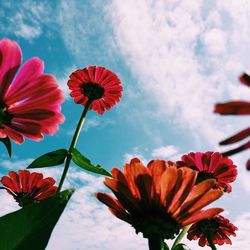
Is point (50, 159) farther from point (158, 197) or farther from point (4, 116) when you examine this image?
point (158, 197)

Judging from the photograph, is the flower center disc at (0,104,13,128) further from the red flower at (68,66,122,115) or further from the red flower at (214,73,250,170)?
the red flower at (68,66,122,115)

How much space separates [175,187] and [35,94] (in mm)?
400

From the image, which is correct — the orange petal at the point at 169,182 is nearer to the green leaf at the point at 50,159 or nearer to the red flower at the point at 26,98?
the red flower at the point at 26,98

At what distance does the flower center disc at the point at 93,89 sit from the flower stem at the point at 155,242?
1.64 metres

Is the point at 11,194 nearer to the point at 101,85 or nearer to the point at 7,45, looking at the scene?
the point at 101,85

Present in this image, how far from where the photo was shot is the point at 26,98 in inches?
38.9

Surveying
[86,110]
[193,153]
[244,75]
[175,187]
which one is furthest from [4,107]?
[193,153]

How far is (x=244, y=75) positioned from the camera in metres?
0.66

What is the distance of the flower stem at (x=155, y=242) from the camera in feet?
2.79

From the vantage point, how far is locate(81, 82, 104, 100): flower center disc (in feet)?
8.16

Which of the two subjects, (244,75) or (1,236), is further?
(1,236)

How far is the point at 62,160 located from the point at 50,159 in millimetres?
48

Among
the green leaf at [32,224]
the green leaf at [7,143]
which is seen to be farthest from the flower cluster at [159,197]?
the green leaf at [7,143]

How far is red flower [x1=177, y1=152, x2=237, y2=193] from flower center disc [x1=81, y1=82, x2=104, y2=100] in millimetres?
839
